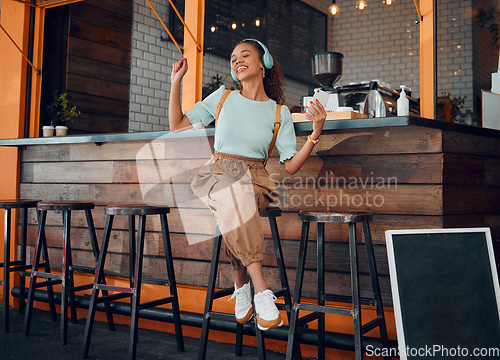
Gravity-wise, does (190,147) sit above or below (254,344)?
above

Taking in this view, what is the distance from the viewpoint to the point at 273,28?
23.3 feet

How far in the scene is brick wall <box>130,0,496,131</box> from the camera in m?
5.48

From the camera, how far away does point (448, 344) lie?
6.74 feet

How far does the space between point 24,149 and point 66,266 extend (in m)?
1.47

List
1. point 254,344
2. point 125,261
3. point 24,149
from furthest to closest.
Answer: point 24,149 < point 125,261 < point 254,344

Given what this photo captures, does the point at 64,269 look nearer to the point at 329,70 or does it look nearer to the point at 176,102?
the point at 176,102

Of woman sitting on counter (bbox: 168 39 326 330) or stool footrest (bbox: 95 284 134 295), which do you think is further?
stool footrest (bbox: 95 284 134 295)

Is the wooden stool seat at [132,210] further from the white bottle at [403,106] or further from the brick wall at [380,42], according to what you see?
the brick wall at [380,42]

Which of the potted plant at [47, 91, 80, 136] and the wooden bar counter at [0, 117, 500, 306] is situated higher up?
the potted plant at [47, 91, 80, 136]

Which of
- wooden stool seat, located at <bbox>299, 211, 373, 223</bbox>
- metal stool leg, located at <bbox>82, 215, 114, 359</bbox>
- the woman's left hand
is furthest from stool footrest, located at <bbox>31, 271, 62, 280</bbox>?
the woman's left hand

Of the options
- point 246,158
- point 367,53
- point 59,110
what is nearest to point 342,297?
point 246,158

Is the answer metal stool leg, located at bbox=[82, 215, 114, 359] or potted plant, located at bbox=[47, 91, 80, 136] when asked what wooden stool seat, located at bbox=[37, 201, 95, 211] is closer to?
metal stool leg, located at bbox=[82, 215, 114, 359]

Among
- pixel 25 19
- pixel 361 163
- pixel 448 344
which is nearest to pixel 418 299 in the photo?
pixel 448 344

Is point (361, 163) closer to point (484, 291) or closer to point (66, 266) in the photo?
point (484, 291)
